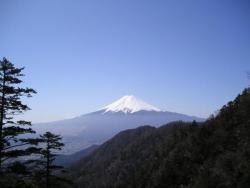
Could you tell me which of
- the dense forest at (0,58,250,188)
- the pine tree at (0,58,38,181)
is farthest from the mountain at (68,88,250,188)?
the pine tree at (0,58,38,181)

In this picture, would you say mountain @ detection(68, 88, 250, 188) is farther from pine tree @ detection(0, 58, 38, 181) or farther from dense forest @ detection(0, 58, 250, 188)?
pine tree @ detection(0, 58, 38, 181)

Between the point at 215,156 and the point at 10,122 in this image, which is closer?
the point at 10,122

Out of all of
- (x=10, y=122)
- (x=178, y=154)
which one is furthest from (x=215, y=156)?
(x=10, y=122)

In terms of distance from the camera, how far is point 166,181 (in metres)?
34.4

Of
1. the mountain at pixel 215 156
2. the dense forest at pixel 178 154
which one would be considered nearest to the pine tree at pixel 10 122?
the dense forest at pixel 178 154

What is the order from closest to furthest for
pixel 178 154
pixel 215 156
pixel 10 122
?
pixel 10 122 → pixel 215 156 → pixel 178 154

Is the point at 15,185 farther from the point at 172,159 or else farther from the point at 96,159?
the point at 96,159

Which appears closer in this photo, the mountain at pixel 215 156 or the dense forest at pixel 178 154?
the dense forest at pixel 178 154

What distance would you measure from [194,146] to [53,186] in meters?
17.6

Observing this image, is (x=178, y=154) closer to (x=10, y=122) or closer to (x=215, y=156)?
(x=215, y=156)

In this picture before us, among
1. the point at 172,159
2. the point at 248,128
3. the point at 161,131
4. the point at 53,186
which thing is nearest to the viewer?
the point at 53,186

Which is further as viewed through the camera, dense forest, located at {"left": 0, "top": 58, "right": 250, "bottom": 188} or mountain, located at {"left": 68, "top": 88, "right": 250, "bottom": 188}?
mountain, located at {"left": 68, "top": 88, "right": 250, "bottom": 188}

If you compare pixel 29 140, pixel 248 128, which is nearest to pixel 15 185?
pixel 29 140

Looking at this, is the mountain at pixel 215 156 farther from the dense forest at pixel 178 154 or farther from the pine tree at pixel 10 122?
the pine tree at pixel 10 122
